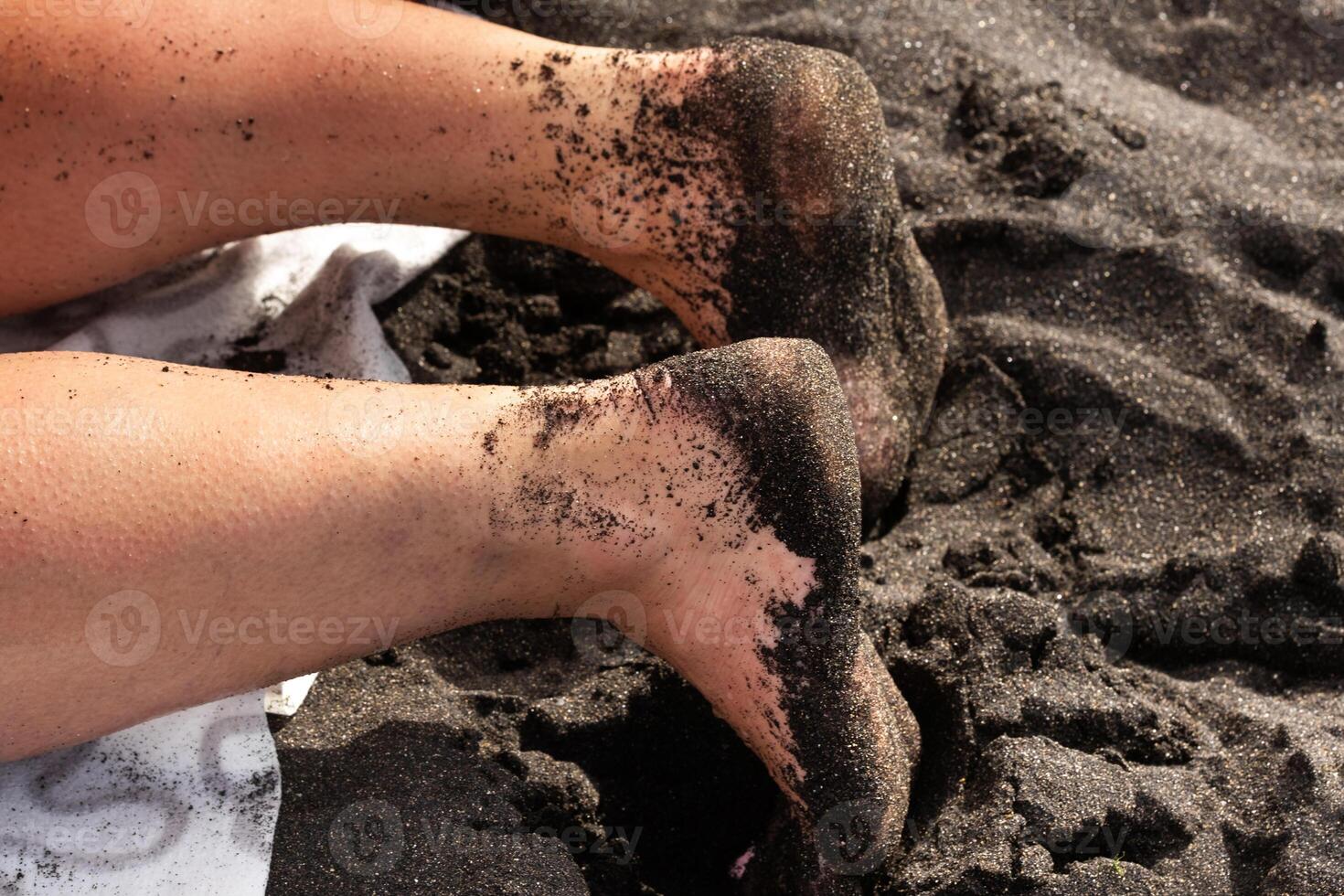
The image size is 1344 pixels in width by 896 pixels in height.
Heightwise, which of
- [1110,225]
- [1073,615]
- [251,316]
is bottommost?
[1073,615]

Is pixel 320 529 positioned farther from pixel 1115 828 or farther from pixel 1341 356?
pixel 1341 356

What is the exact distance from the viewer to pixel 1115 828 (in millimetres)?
1146

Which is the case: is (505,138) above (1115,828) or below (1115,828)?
above

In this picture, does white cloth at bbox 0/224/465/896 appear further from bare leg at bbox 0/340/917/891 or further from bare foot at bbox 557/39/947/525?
bare foot at bbox 557/39/947/525

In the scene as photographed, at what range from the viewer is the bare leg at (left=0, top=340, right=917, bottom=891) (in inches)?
37.8

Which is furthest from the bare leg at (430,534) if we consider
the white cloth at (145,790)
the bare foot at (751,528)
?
the white cloth at (145,790)

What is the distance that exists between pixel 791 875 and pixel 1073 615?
44cm

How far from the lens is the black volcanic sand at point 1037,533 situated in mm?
1151

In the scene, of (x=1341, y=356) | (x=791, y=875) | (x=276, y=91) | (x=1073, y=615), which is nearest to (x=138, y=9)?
(x=276, y=91)

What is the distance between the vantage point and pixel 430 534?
104 cm

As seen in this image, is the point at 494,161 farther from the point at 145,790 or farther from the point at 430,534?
the point at 145,790

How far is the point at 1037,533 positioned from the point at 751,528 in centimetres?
48

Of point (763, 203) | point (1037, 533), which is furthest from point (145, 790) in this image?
point (1037, 533)

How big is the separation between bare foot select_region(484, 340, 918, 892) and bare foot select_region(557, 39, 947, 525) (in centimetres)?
23
